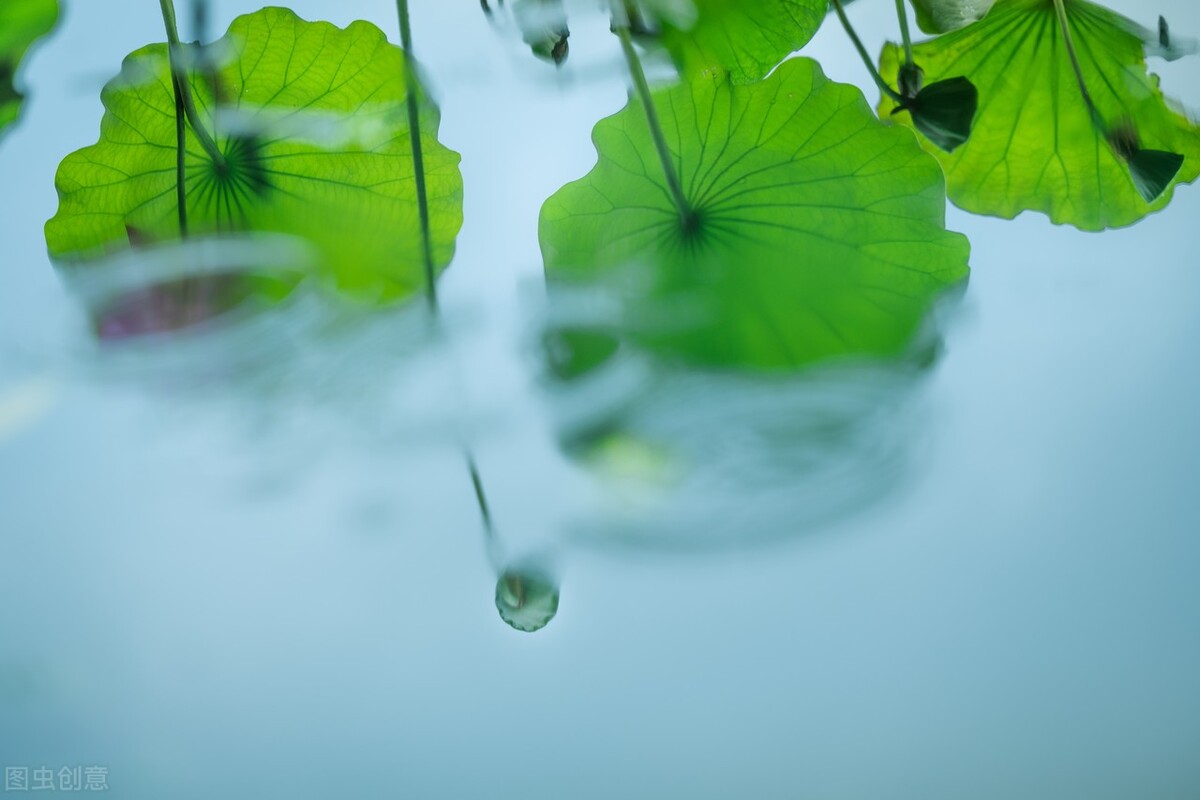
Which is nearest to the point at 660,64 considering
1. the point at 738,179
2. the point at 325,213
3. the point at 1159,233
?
the point at 738,179

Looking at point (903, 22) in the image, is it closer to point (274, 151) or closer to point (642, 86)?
point (642, 86)

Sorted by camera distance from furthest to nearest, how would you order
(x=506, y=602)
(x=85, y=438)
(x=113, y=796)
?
(x=113, y=796)
(x=85, y=438)
(x=506, y=602)

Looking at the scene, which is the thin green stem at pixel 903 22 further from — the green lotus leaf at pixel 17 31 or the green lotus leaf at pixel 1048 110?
the green lotus leaf at pixel 17 31

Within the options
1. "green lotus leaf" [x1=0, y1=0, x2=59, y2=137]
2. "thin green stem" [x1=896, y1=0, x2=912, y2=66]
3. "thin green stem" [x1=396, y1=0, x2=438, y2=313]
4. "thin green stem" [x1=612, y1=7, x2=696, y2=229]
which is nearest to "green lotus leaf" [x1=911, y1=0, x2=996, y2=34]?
"thin green stem" [x1=896, y1=0, x2=912, y2=66]

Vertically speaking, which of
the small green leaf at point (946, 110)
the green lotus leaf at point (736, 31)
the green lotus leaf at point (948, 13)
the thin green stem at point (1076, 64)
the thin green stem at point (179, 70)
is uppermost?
the thin green stem at point (179, 70)

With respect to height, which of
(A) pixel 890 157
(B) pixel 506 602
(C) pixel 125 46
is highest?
(C) pixel 125 46

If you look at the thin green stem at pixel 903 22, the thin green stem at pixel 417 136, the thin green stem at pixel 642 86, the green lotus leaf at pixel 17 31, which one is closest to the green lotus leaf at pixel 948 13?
the thin green stem at pixel 903 22

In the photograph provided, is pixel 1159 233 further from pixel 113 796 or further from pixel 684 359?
pixel 113 796
